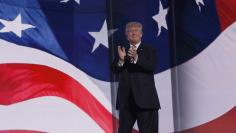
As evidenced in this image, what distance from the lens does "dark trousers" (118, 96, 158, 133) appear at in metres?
4.48

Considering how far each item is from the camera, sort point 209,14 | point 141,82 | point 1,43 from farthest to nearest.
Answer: point 209,14 → point 1,43 → point 141,82

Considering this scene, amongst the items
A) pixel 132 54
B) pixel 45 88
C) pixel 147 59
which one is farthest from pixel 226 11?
pixel 45 88

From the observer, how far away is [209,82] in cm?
612

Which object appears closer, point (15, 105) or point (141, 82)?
point (141, 82)

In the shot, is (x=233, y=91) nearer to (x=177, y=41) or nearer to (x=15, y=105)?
(x=177, y=41)

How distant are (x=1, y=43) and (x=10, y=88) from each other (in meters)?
0.48

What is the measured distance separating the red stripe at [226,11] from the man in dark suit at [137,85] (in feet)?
5.86

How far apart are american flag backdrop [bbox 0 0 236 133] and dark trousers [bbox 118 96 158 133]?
1587 mm

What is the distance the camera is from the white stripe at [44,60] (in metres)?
5.68

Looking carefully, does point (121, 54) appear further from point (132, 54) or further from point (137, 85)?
point (137, 85)

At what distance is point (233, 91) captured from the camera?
5957 millimetres

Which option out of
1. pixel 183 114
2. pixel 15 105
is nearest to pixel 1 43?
pixel 15 105

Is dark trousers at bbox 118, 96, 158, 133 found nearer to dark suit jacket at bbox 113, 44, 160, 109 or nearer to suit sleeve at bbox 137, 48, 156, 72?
dark suit jacket at bbox 113, 44, 160, 109

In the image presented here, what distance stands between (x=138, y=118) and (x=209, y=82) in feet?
6.03
